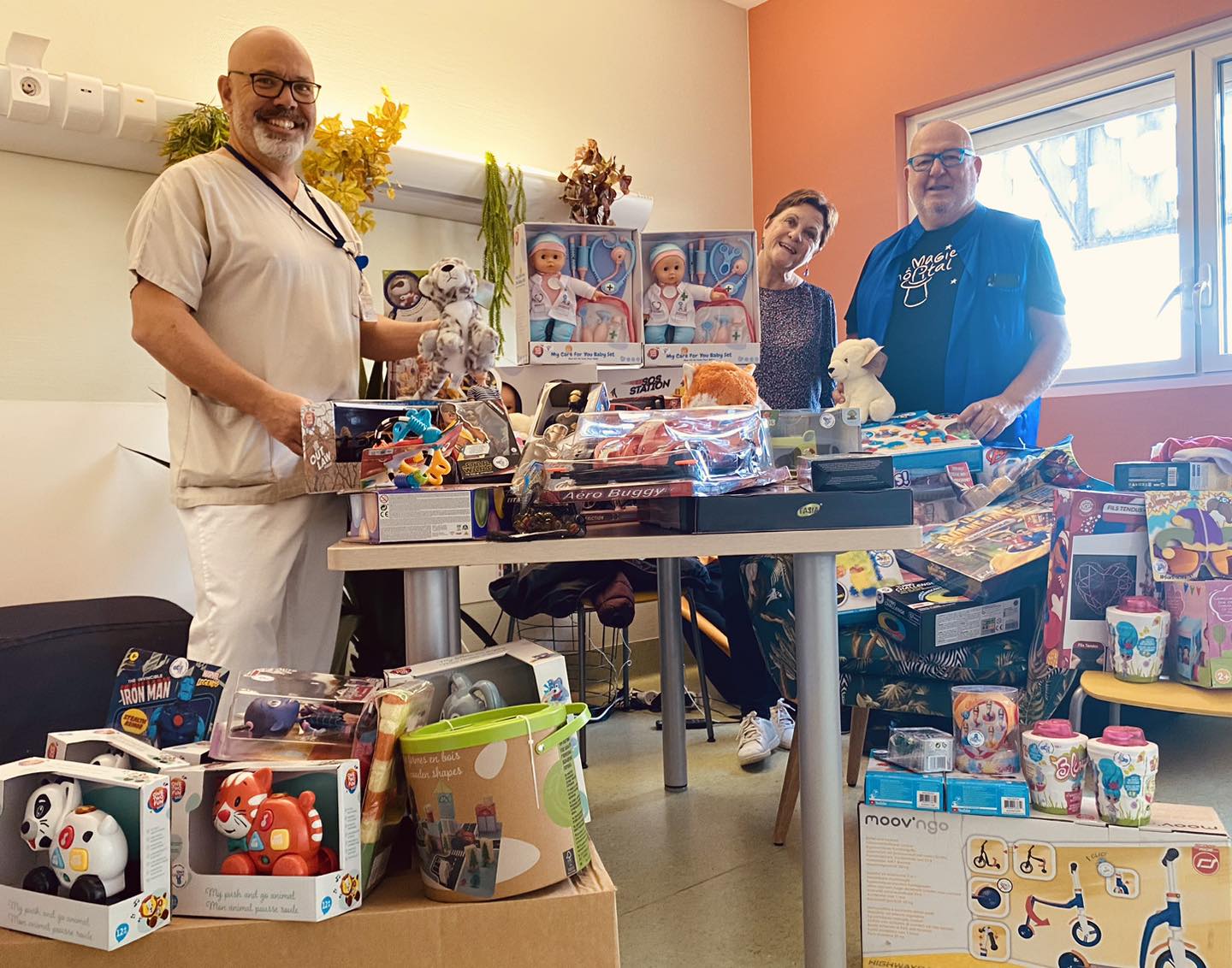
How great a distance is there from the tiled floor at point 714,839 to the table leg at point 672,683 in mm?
59

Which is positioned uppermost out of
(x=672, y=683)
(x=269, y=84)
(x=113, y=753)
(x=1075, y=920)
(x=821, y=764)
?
(x=269, y=84)

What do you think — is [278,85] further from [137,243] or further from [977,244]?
[977,244]

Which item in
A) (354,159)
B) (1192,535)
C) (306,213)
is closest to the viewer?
(1192,535)

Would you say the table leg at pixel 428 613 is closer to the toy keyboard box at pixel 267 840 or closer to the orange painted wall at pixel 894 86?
the toy keyboard box at pixel 267 840

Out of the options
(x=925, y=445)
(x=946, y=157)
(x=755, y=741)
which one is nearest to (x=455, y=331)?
(x=925, y=445)

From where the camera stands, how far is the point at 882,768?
1.48m

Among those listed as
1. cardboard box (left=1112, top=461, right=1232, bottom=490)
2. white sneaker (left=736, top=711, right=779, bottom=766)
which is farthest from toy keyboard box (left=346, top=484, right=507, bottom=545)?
white sneaker (left=736, top=711, right=779, bottom=766)

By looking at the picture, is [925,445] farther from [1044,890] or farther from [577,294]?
[1044,890]

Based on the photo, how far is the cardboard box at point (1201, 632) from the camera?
1.61m

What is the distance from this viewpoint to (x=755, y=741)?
2719 millimetres

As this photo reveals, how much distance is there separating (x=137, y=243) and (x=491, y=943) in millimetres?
1399

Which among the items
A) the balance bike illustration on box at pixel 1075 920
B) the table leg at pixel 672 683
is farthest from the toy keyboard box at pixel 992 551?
the balance bike illustration on box at pixel 1075 920

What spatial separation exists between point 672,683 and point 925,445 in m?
0.92

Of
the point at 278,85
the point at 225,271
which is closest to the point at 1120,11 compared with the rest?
the point at 278,85
